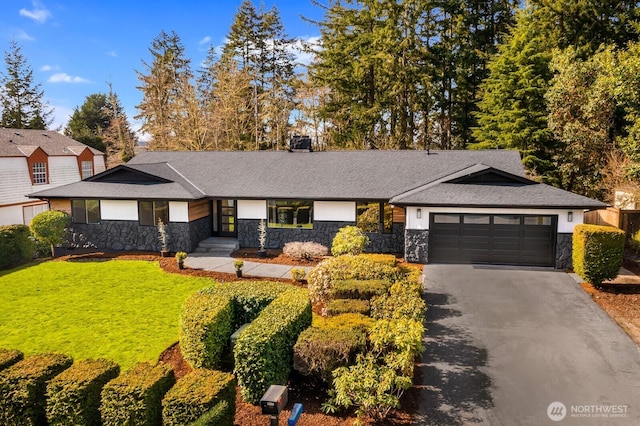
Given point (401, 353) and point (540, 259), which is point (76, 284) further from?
point (540, 259)

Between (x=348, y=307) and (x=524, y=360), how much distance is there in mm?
3993

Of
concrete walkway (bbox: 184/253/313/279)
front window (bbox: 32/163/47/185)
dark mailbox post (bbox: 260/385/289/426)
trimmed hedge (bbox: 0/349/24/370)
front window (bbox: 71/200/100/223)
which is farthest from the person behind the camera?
front window (bbox: 32/163/47/185)

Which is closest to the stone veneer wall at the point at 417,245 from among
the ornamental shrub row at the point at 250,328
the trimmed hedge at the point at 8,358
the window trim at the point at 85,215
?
the ornamental shrub row at the point at 250,328

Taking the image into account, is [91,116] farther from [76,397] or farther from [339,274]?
[76,397]

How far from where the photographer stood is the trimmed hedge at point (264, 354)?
7238 mm

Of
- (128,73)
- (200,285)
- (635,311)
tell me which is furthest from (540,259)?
(128,73)

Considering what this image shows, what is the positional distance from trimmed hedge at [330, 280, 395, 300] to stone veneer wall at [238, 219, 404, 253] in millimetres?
7520

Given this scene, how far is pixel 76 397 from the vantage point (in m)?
6.50

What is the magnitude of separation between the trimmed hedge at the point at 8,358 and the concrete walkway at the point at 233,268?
8445mm

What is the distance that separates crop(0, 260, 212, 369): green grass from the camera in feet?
32.7

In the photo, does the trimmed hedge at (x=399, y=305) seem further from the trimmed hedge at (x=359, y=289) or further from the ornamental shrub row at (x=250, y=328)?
the ornamental shrub row at (x=250, y=328)

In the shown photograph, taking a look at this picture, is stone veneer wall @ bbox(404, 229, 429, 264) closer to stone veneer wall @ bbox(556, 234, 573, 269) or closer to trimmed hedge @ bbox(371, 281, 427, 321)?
stone veneer wall @ bbox(556, 234, 573, 269)

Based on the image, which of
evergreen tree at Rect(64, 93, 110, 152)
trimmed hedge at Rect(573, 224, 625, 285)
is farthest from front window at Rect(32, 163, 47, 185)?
trimmed hedge at Rect(573, 224, 625, 285)

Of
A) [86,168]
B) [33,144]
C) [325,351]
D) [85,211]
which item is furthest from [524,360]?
[86,168]
